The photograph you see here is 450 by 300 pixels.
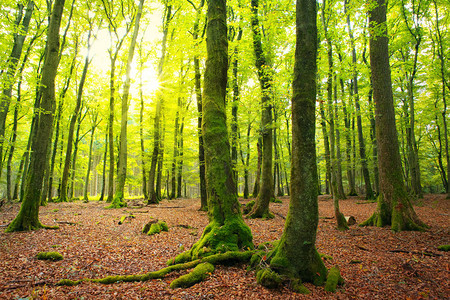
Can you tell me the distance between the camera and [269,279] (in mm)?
3281

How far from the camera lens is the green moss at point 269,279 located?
3.24m

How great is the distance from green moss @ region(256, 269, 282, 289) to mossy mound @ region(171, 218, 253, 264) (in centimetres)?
98

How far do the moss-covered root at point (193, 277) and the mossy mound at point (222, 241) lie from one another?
0.45m

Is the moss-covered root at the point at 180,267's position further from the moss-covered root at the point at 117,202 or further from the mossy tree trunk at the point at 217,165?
the moss-covered root at the point at 117,202

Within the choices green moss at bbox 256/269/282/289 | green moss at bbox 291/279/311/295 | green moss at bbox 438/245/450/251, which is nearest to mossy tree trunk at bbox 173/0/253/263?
green moss at bbox 256/269/282/289

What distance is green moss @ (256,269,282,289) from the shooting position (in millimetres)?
3242

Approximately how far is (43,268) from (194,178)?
18938mm

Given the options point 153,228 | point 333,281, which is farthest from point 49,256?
point 333,281

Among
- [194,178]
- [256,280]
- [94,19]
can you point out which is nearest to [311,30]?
[256,280]

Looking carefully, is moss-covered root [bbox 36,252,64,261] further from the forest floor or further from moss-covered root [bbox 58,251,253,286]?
moss-covered root [bbox 58,251,253,286]

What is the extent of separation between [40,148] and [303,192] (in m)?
7.52

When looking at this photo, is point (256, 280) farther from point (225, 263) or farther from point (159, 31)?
point (159, 31)

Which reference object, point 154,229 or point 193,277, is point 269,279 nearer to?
point 193,277

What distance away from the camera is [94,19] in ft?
51.3
